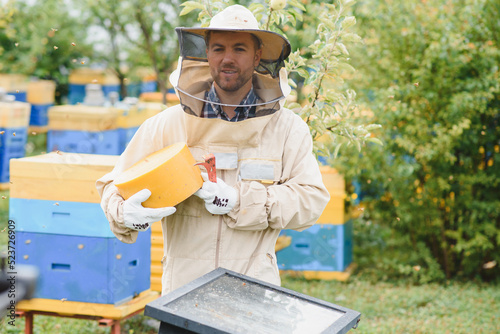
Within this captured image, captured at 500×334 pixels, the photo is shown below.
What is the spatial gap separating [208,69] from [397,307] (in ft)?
9.87

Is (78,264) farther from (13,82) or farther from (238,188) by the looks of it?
(13,82)

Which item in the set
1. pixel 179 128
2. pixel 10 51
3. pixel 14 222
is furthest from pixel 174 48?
pixel 179 128

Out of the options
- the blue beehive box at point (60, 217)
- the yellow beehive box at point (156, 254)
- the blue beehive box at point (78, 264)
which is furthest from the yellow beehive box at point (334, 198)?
the blue beehive box at point (60, 217)

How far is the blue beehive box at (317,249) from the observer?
516 centimetres

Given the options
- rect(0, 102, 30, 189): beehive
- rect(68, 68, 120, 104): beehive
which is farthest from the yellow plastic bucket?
rect(68, 68, 120, 104): beehive

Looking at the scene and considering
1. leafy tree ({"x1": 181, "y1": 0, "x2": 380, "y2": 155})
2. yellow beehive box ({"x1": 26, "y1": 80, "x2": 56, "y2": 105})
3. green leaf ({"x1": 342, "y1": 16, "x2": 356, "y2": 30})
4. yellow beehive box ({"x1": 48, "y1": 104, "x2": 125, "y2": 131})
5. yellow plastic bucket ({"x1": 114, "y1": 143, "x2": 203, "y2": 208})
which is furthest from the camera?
yellow beehive box ({"x1": 26, "y1": 80, "x2": 56, "y2": 105})

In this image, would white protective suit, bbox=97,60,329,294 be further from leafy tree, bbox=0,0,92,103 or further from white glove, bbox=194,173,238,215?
leafy tree, bbox=0,0,92,103

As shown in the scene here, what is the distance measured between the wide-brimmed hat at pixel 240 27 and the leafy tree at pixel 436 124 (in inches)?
94.5

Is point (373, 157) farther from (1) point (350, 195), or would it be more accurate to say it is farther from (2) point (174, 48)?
(2) point (174, 48)

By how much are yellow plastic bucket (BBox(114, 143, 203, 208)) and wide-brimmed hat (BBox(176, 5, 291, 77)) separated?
1.56 ft

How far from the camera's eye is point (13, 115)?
704 cm

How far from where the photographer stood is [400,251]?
18.5 feet

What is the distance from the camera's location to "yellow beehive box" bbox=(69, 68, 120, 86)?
37.3 ft

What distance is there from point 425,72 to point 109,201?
135 inches
